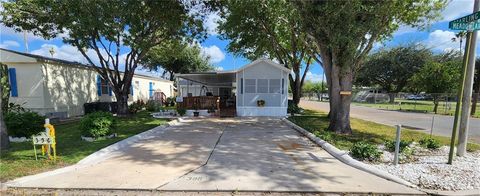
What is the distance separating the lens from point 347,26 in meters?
7.57

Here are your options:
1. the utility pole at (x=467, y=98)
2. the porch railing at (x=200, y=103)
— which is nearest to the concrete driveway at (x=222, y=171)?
the utility pole at (x=467, y=98)

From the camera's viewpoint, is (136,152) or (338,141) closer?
(136,152)

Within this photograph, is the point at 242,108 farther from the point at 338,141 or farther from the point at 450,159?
the point at 450,159

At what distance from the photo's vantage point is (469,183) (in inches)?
174

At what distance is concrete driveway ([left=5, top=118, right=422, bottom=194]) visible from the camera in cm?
436

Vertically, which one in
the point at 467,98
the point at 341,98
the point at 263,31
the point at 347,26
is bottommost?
the point at 341,98

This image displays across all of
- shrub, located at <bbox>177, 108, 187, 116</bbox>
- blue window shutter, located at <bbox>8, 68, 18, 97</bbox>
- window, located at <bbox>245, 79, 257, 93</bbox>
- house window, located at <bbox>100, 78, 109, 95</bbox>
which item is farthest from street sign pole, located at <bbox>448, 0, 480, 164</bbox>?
house window, located at <bbox>100, 78, 109, 95</bbox>

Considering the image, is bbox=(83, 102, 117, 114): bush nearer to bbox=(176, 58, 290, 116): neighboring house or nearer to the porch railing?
the porch railing

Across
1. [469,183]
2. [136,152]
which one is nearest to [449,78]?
[469,183]

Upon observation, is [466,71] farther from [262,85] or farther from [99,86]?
[99,86]

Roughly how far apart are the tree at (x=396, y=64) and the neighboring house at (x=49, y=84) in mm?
33712

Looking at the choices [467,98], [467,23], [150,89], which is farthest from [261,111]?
[150,89]

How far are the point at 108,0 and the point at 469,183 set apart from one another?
12.3m

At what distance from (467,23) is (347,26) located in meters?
2.80
